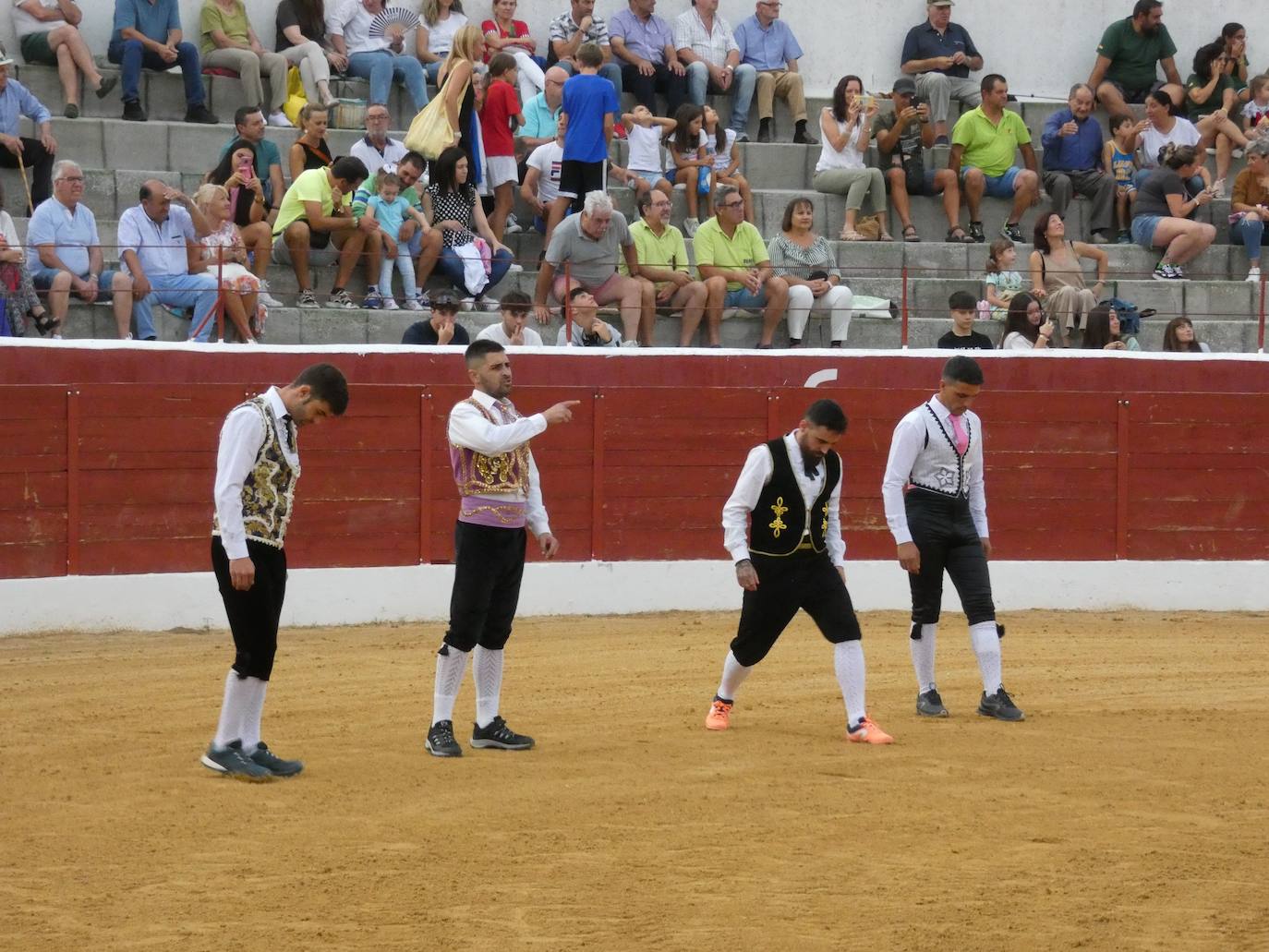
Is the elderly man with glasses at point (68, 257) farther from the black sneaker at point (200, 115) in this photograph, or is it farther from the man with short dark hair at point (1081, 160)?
the man with short dark hair at point (1081, 160)

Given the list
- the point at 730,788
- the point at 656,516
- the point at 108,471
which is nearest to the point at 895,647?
the point at 656,516

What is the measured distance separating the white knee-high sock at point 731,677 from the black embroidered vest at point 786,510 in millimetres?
537

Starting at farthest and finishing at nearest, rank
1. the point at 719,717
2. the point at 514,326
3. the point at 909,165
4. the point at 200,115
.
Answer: the point at 909,165, the point at 200,115, the point at 514,326, the point at 719,717

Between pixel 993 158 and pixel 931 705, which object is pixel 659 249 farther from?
pixel 931 705

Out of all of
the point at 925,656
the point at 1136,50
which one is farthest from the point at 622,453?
the point at 1136,50

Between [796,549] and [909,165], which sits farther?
[909,165]

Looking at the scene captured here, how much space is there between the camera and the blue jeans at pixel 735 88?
14.7 meters

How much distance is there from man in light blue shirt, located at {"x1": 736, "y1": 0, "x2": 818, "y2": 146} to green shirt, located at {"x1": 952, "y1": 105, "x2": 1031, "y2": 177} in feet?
3.98

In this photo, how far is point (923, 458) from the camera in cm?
779

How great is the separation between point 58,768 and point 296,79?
814cm

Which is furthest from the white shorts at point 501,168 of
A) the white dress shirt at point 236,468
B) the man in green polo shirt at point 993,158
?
the white dress shirt at point 236,468

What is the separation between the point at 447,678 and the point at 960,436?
2.44 metres

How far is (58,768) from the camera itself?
680 cm

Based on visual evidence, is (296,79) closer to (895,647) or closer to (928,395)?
(928,395)
